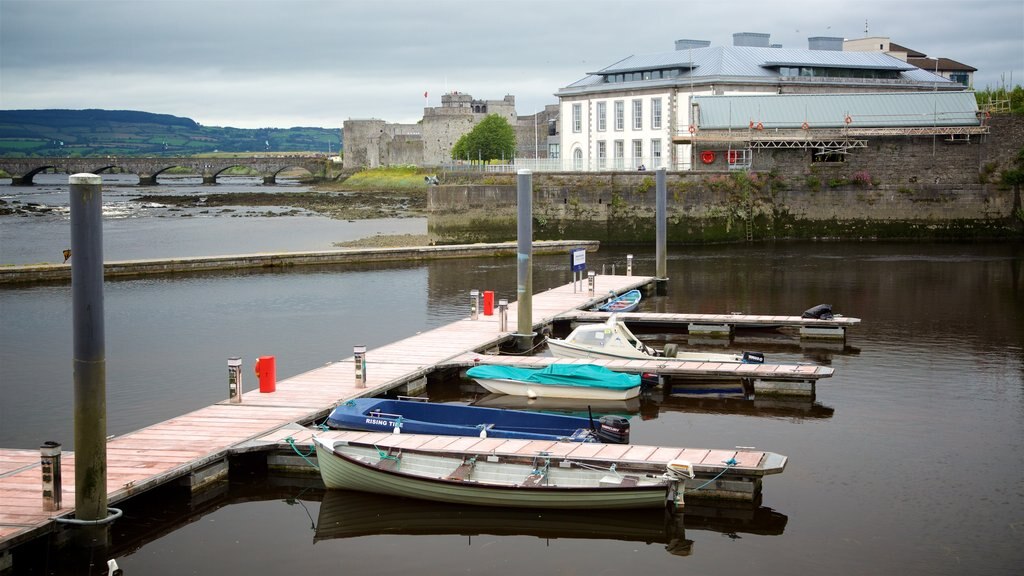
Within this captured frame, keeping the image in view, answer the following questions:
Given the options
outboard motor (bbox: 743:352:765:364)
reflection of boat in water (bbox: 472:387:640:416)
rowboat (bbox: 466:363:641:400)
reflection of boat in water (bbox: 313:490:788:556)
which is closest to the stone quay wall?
outboard motor (bbox: 743:352:765:364)

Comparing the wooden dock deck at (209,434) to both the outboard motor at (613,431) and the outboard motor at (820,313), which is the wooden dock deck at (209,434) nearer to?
the outboard motor at (613,431)

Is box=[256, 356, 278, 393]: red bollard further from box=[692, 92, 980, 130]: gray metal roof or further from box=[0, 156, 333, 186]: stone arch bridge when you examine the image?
box=[0, 156, 333, 186]: stone arch bridge

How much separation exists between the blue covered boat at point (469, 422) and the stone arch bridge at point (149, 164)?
143 meters

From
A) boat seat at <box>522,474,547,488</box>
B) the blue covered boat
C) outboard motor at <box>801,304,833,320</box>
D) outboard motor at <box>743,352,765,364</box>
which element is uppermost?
outboard motor at <box>801,304,833,320</box>

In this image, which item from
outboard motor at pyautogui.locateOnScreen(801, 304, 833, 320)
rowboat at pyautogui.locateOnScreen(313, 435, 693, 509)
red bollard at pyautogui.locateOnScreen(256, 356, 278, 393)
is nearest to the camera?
rowboat at pyautogui.locateOnScreen(313, 435, 693, 509)

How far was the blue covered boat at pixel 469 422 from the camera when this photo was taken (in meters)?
17.3

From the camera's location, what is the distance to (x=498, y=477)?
615 inches

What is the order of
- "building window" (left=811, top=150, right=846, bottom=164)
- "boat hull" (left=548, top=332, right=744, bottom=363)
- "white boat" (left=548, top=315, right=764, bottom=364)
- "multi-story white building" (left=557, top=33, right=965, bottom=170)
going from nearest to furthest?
"boat hull" (left=548, top=332, right=744, bottom=363) → "white boat" (left=548, top=315, right=764, bottom=364) → "building window" (left=811, top=150, right=846, bottom=164) → "multi-story white building" (left=557, top=33, right=965, bottom=170)

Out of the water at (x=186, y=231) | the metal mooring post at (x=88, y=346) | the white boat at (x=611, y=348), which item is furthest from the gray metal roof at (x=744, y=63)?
the metal mooring post at (x=88, y=346)

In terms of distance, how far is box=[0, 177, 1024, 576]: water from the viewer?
14242 mm

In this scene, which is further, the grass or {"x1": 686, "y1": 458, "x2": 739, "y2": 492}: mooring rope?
the grass

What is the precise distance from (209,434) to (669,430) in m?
8.16

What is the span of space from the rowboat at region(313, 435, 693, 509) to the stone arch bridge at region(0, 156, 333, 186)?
145m

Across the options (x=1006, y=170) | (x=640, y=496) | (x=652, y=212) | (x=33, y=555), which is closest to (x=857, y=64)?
(x=1006, y=170)
